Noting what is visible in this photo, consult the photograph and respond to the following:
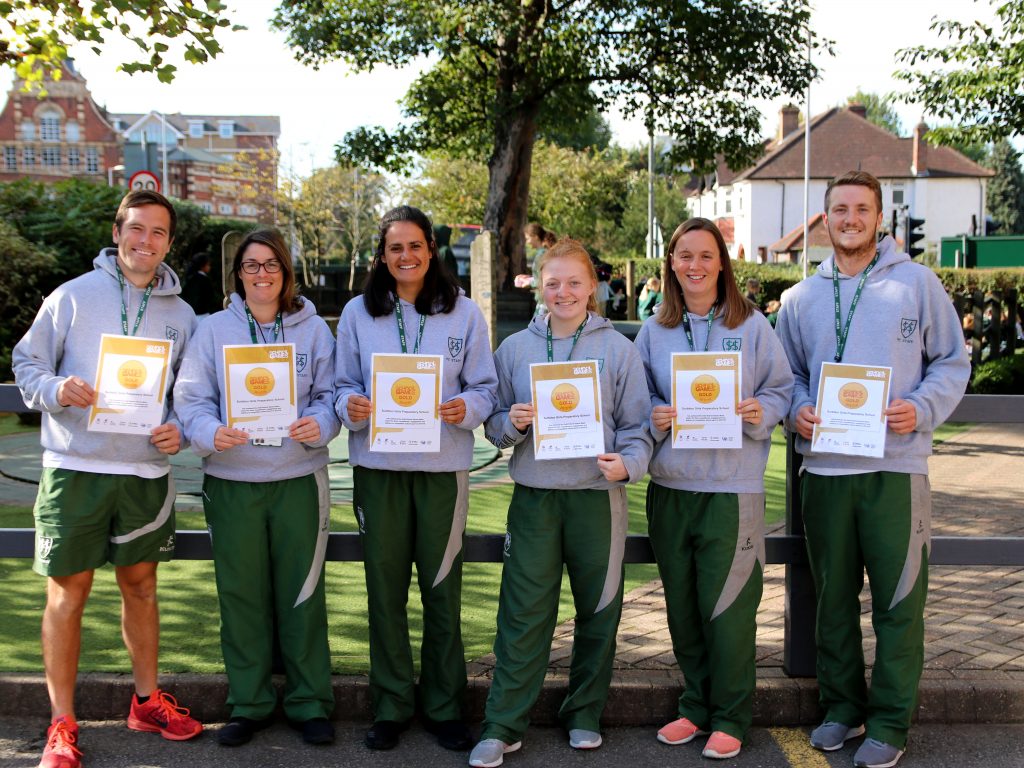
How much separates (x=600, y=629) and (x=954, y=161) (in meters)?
76.3

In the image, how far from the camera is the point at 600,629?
4.06 metres

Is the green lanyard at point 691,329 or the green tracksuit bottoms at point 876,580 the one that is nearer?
the green tracksuit bottoms at point 876,580

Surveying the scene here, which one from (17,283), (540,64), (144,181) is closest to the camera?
(17,283)

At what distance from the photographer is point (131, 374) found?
3865mm

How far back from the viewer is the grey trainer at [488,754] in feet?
12.8

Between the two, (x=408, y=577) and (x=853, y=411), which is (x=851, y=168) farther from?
(x=408, y=577)

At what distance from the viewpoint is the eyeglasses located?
405 cm

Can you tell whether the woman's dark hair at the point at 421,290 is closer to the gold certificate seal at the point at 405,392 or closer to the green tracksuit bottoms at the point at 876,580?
the gold certificate seal at the point at 405,392

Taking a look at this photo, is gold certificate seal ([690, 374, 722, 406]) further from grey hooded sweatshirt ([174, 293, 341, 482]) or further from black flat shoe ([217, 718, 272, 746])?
black flat shoe ([217, 718, 272, 746])

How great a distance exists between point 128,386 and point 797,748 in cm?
283

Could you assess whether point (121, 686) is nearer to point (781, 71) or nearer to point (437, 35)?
point (437, 35)

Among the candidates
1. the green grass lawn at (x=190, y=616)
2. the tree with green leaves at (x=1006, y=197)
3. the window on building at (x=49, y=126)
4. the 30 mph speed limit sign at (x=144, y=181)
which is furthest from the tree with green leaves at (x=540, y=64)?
the tree with green leaves at (x=1006, y=197)

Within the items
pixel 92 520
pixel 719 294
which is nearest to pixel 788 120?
pixel 719 294

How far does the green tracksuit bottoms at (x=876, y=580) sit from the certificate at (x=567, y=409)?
2.93ft
